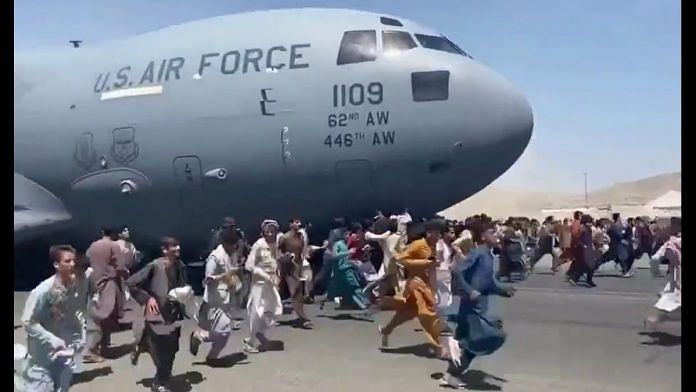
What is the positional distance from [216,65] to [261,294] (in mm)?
5684

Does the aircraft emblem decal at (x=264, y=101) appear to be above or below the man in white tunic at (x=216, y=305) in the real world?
above

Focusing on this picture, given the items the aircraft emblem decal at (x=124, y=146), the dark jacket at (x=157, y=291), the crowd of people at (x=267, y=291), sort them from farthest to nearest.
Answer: the aircraft emblem decal at (x=124, y=146) → the dark jacket at (x=157, y=291) → the crowd of people at (x=267, y=291)

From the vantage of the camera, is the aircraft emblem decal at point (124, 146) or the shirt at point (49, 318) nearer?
the shirt at point (49, 318)

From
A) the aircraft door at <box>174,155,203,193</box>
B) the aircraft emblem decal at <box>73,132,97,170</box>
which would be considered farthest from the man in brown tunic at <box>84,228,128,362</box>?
the aircraft emblem decal at <box>73,132,97,170</box>

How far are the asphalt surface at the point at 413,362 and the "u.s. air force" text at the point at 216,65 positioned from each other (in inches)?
173

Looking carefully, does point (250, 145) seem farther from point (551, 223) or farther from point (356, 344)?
point (551, 223)

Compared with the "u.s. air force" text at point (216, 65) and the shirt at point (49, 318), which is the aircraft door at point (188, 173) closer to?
the "u.s. air force" text at point (216, 65)

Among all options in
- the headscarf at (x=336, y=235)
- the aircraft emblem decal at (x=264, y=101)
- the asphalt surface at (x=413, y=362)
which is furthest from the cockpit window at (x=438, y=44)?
the asphalt surface at (x=413, y=362)

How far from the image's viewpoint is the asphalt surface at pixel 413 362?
834 centimetres

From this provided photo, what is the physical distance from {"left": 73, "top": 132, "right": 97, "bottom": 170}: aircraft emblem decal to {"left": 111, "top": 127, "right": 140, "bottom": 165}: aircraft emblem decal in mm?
475

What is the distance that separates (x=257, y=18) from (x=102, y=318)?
6.86m

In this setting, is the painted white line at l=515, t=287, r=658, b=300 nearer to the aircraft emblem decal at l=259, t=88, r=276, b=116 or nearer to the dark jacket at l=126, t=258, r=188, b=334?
the aircraft emblem decal at l=259, t=88, r=276, b=116

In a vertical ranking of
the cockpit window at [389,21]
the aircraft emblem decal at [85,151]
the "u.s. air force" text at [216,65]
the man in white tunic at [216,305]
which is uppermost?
the cockpit window at [389,21]

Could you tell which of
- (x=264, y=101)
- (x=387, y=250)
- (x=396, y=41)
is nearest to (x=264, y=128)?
(x=264, y=101)
